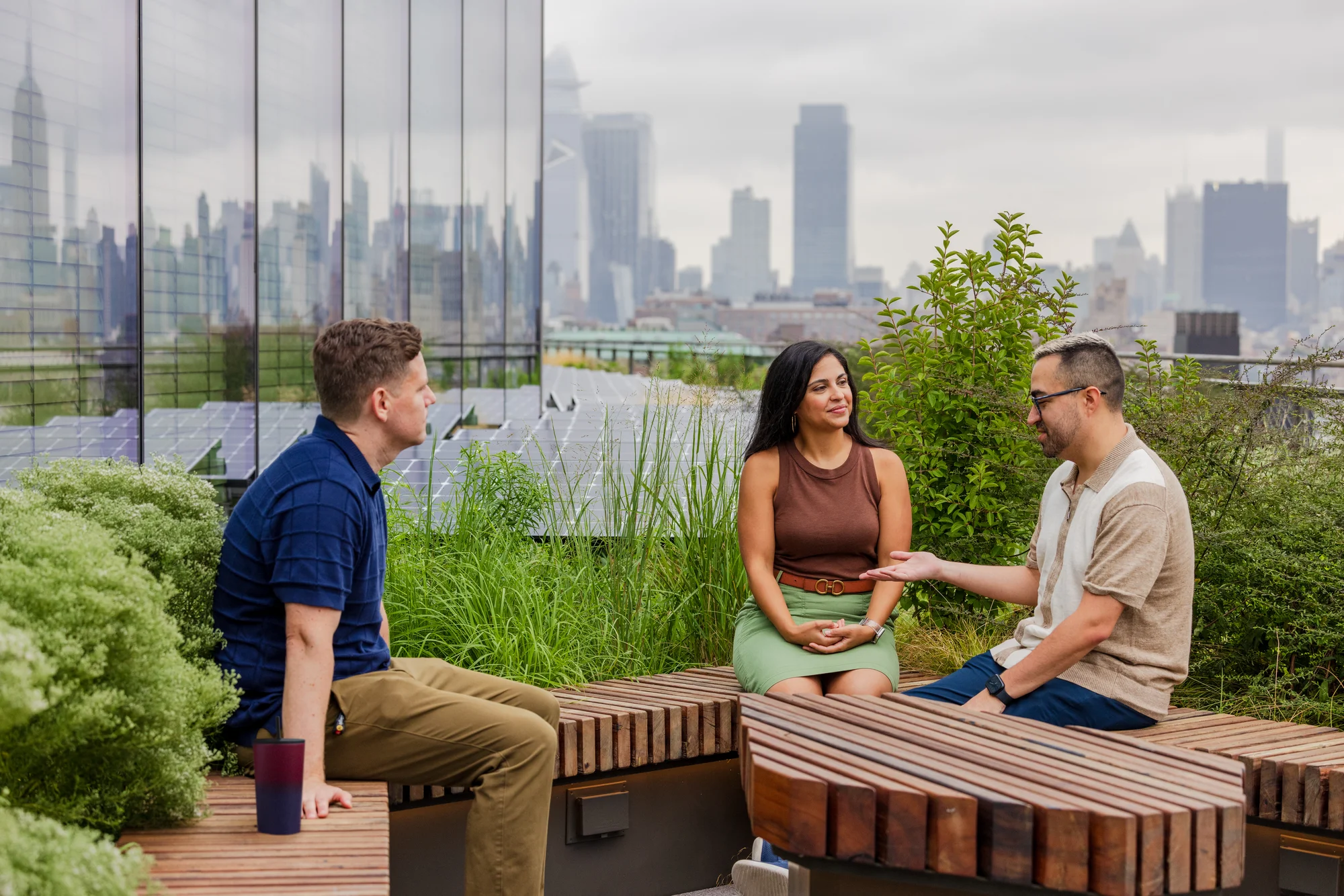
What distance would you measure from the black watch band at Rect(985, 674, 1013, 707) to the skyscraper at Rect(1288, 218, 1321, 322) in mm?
110795

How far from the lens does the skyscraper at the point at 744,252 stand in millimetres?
127688

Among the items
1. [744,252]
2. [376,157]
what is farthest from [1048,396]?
[744,252]

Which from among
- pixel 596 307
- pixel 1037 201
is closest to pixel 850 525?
pixel 1037 201

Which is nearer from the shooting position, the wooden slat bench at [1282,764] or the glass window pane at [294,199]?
the wooden slat bench at [1282,764]

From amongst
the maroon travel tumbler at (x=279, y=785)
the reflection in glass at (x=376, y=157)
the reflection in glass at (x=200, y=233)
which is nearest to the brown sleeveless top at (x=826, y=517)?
the maroon travel tumbler at (x=279, y=785)

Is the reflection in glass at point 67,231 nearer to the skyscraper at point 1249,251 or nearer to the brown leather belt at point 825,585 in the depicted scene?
the brown leather belt at point 825,585

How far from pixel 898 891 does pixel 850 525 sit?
1.25 m

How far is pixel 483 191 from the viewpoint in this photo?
1250cm

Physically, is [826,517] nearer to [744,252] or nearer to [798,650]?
[798,650]

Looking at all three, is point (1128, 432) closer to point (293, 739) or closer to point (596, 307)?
point (293, 739)

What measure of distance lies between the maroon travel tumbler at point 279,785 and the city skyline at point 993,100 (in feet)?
263

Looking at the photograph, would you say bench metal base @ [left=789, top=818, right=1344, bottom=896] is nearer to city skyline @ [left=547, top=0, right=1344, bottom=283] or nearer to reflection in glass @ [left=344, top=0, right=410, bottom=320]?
reflection in glass @ [left=344, top=0, right=410, bottom=320]

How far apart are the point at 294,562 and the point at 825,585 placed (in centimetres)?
160

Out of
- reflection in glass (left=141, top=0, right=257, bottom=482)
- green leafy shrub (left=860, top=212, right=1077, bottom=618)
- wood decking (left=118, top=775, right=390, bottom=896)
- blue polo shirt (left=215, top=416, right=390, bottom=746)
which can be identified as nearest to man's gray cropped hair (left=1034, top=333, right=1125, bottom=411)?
green leafy shrub (left=860, top=212, right=1077, bottom=618)
